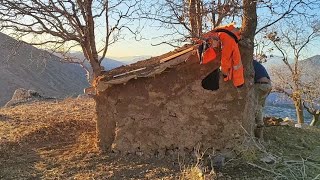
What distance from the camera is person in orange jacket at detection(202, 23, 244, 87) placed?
6.09 meters

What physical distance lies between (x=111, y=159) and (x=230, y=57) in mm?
2553

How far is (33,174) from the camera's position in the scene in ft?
20.6

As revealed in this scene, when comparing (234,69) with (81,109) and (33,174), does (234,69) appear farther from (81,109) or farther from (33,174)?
(81,109)

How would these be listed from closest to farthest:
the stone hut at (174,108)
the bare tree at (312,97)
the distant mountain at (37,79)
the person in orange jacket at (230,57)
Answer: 1. the person in orange jacket at (230,57)
2. the stone hut at (174,108)
3. the bare tree at (312,97)
4. the distant mountain at (37,79)

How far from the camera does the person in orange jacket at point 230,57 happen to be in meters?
6.09

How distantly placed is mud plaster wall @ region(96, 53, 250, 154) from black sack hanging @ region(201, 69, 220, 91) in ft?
0.31

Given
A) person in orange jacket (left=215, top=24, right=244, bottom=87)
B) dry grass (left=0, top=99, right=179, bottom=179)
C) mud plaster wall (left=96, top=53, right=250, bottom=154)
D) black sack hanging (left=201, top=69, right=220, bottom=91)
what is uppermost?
person in orange jacket (left=215, top=24, right=244, bottom=87)

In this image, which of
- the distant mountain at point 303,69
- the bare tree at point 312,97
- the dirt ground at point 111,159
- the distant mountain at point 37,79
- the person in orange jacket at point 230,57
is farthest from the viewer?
the distant mountain at point 37,79

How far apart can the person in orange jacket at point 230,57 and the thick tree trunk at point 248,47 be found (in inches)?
9.6

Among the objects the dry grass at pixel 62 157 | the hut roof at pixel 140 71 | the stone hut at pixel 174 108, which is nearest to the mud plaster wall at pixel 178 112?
the stone hut at pixel 174 108

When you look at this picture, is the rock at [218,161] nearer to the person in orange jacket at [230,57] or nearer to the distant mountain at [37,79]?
the person in orange jacket at [230,57]

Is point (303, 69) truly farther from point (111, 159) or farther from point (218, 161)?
point (111, 159)

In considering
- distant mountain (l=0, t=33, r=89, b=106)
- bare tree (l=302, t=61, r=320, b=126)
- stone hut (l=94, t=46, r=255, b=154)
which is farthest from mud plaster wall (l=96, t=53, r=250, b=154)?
distant mountain (l=0, t=33, r=89, b=106)

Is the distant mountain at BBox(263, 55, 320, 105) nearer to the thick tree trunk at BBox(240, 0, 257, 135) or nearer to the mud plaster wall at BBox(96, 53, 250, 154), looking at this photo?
the thick tree trunk at BBox(240, 0, 257, 135)
